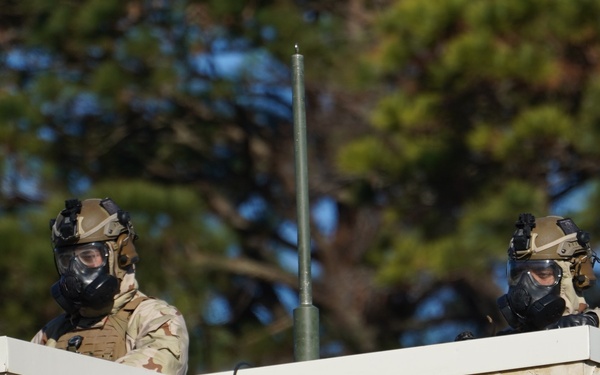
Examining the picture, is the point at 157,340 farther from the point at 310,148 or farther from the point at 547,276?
the point at 310,148

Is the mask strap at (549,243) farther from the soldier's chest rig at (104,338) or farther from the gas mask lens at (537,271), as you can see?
the soldier's chest rig at (104,338)

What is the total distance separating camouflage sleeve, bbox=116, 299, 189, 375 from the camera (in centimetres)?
794

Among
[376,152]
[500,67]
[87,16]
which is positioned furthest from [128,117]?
[500,67]

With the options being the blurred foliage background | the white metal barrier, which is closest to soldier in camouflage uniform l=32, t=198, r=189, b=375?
the white metal barrier

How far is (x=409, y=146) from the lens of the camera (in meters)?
16.7

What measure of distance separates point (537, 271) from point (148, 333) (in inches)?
70.7

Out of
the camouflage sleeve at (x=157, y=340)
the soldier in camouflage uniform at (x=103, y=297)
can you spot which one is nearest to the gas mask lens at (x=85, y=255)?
the soldier in camouflage uniform at (x=103, y=297)

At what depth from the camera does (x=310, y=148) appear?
19812 mm

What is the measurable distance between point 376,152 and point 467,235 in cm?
111

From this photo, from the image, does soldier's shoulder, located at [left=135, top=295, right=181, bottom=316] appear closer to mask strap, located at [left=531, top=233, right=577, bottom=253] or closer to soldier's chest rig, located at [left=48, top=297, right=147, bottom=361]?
soldier's chest rig, located at [left=48, top=297, right=147, bottom=361]

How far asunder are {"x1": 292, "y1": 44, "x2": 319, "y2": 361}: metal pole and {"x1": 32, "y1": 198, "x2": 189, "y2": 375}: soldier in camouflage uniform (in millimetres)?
516

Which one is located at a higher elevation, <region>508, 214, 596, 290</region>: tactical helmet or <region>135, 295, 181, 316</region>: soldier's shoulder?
<region>508, 214, 596, 290</region>: tactical helmet

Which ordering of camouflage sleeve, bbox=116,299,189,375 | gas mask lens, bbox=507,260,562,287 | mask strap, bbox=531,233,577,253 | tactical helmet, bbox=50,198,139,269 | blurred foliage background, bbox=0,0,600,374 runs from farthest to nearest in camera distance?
blurred foliage background, bbox=0,0,600,374 < mask strap, bbox=531,233,577,253 < gas mask lens, bbox=507,260,562,287 < tactical helmet, bbox=50,198,139,269 < camouflage sleeve, bbox=116,299,189,375

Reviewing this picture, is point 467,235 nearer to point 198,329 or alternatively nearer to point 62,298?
point 198,329
